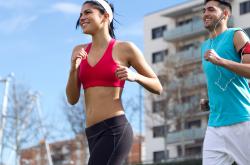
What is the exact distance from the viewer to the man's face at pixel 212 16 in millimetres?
6695

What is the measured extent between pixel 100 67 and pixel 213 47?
4.57 ft

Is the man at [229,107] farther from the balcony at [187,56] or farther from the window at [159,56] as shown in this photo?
the window at [159,56]

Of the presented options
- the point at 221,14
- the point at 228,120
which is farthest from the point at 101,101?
the point at 221,14

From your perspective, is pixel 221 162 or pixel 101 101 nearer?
pixel 101 101

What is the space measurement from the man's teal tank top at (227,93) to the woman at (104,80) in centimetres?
77

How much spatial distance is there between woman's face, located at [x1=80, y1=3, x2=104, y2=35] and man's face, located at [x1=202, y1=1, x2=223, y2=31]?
3.89ft

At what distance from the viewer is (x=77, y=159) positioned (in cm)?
8744

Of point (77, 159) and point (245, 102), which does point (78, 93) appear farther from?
point (77, 159)

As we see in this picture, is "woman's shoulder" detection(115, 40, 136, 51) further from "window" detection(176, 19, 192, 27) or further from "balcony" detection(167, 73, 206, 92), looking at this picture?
"window" detection(176, 19, 192, 27)

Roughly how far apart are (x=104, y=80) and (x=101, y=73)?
61 millimetres

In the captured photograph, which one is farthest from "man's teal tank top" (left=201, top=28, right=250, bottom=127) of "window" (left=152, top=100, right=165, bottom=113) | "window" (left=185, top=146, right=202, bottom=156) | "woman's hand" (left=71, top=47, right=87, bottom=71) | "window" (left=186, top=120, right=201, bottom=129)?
"window" (left=186, top=120, right=201, bottom=129)

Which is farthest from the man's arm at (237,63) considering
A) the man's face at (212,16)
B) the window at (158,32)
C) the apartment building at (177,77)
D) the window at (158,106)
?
the window at (158,32)

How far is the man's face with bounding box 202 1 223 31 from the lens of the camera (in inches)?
264

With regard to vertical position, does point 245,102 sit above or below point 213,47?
below
